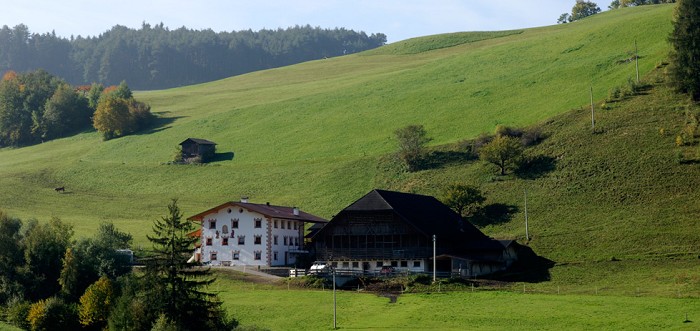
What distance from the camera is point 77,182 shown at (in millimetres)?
150875

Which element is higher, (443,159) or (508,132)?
(508,132)

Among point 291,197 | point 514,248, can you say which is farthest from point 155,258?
point 291,197

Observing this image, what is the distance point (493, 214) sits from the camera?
362 feet

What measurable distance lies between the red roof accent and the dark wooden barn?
6.89 meters

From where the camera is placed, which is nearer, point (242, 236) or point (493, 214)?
point (242, 236)

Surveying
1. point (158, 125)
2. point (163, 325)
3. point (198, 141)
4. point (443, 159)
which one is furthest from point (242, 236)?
point (158, 125)

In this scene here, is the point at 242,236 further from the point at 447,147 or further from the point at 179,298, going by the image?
the point at 179,298

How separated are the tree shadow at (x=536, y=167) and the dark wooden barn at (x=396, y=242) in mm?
17863

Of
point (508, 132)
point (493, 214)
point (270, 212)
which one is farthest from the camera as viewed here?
point (508, 132)

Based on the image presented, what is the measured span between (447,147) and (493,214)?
897 inches

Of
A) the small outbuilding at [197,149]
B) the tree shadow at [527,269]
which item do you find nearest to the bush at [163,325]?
the tree shadow at [527,269]

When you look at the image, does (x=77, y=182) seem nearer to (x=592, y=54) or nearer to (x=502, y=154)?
(x=502, y=154)

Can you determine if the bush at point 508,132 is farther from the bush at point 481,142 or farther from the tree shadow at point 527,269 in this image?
the tree shadow at point 527,269

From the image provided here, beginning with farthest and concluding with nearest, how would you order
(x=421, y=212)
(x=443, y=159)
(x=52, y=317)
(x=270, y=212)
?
1. (x=443, y=159)
2. (x=270, y=212)
3. (x=421, y=212)
4. (x=52, y=317)
